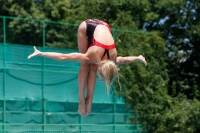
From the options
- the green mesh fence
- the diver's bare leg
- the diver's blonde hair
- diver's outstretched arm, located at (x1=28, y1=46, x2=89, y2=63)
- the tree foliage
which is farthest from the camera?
the tree foliage

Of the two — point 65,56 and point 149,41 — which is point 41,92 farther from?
point 65,56

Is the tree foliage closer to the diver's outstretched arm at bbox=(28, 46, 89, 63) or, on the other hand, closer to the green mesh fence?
the green mesh fence

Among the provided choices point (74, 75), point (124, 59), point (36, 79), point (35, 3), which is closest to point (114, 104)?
point (74, 75)

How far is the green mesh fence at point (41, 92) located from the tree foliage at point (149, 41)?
8 centimetres

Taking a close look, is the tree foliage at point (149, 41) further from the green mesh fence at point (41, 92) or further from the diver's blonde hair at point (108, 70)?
the diver's blonde hair at point (108, 70)

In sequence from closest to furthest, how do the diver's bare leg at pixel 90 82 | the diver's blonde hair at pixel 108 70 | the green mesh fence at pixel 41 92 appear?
1. the diver's blonde hair at pixel 108 70
2. the diver's bare leg at pixel 90 82
3. the green mesh fence at pixel 41 92

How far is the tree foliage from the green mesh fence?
0.08 m

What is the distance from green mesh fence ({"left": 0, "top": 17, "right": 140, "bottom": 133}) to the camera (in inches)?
538

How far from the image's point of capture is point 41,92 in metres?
14.2

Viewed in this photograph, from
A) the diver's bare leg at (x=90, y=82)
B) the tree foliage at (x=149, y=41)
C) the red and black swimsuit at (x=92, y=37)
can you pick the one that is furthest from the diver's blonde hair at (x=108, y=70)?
the tree foliage at (x=149, y=41)

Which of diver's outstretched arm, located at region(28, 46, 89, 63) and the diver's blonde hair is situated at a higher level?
diver's outstretched arm, located at region(28, 46, 89, 63)

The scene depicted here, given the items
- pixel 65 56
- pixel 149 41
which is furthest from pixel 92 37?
pixel 149 41

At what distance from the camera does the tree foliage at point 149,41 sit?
15.0 meters

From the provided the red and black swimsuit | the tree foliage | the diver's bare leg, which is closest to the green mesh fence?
the tree foliage
